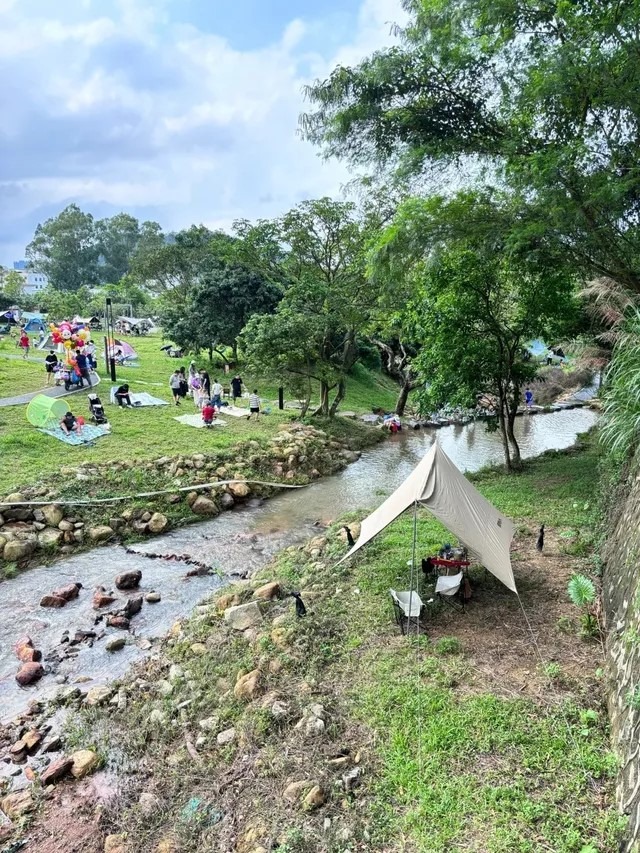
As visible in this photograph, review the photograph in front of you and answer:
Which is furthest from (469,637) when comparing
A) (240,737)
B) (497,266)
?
(497,266)

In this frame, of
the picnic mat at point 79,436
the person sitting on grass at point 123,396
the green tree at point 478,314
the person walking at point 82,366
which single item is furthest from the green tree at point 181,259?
the green tree at point 478,314

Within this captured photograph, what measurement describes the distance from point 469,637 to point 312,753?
2.71 meters

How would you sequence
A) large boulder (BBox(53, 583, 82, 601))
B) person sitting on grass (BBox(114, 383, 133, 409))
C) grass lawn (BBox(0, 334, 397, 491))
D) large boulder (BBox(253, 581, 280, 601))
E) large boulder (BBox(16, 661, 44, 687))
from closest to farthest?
large boulder (BBox(16, 661, 44, 687)) → large boulder (BBox(253, 581, 280, 601)) → large boulder (BBox(53, 583, 82, 601)) → grass lawn (BBox(0, 334, 397, 491)) → person sitting on grass (BBox(114, 383, 133, 409))

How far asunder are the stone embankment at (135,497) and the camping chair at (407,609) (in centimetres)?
775

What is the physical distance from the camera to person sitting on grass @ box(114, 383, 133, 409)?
20500 millimetres

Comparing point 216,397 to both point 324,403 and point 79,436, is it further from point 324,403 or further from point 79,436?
point 79,436

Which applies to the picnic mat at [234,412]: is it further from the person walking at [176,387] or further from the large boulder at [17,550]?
the large boulder at [17,550]

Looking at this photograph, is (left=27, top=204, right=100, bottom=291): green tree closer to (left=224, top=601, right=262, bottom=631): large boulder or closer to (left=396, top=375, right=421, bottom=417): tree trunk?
(left=396, top=375, right=421, bottom=417): tree trunk

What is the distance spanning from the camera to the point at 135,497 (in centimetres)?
1375

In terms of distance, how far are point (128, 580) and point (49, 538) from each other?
286cm

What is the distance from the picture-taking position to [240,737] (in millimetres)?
5734

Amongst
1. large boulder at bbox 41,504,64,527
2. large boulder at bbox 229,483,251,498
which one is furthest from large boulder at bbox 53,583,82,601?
large boulder at bbox 229,483,251,498

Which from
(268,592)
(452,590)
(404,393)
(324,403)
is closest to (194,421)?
(324,403)

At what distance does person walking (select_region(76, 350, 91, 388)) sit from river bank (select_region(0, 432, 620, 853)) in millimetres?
16392
